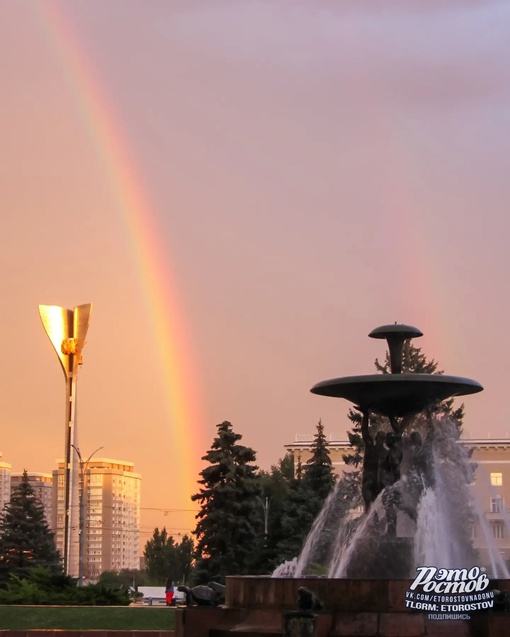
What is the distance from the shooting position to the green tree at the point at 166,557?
10562 centimetres

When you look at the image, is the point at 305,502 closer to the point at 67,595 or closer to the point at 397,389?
the point at 67,595

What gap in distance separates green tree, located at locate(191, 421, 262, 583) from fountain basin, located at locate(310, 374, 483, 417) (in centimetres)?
2930

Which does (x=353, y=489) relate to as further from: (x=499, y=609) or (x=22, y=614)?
(x=499, y=609)

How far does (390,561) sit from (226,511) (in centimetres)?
3159

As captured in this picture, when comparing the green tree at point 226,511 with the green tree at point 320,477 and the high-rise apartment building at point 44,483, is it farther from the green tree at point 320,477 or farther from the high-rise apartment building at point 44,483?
the high-rise apartment building at point 44,483

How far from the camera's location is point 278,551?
45.9m

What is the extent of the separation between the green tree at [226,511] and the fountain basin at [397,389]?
2930cm

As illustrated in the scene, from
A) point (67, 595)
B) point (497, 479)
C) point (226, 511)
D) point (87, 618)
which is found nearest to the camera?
point (87, 618)

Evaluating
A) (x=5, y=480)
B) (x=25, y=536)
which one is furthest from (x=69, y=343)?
(x=5, y=480)

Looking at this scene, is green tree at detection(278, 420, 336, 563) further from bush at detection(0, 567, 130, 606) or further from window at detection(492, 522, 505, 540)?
window at detection(492, 522, 505, 540)

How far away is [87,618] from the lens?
23.8 m

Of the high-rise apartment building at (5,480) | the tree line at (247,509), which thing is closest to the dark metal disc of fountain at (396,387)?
the tree line at (247,509)

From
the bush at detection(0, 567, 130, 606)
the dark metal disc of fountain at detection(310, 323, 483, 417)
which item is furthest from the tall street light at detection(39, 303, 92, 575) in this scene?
the dark metal disc of fountain at detection(310, 323, 483, 417)

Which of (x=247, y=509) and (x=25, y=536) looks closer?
(x=247, y=509)
